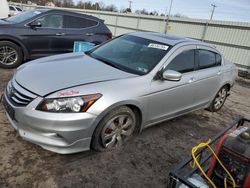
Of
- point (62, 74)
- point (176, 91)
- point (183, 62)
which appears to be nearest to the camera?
point (62, 74)

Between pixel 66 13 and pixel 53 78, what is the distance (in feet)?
15.0

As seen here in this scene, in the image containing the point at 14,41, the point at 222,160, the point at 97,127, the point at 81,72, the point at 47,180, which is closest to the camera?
the point at 222,160

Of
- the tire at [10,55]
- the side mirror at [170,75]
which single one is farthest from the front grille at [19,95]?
the tire at [10,55]

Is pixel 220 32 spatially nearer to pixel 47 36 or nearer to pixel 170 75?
pixel 47 36

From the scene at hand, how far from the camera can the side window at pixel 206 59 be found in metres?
4.44

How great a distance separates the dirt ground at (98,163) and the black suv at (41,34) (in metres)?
2.64

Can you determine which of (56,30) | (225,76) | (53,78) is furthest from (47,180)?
(56,30)

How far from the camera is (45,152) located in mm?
3158

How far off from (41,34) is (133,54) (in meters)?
3.67

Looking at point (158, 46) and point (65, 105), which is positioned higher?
point (158, 46)

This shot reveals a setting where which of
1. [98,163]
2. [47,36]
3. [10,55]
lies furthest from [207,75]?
[10,55]

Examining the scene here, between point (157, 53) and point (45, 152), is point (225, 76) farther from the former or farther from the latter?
point (45, 152)

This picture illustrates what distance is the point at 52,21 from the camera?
6.88 metres

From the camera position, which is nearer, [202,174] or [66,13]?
[202,174]
